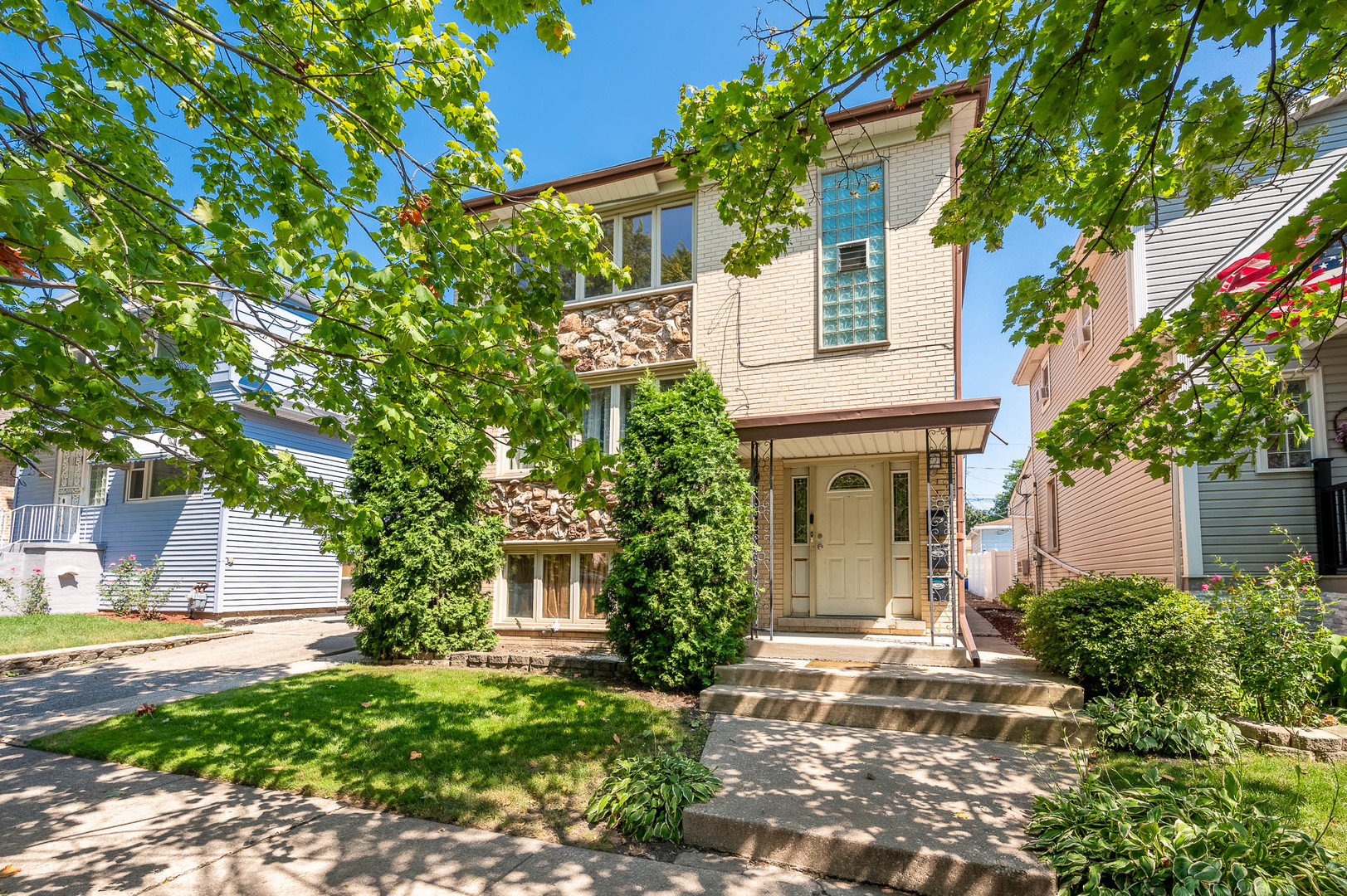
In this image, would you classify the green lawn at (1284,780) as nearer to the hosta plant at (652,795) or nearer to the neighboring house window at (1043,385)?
the hosta plant at (652,795)

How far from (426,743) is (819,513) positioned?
20.2ft

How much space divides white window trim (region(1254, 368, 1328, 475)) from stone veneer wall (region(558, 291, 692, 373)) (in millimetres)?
7729

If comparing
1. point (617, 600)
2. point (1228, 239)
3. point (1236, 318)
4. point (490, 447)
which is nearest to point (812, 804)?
point (490, 447)

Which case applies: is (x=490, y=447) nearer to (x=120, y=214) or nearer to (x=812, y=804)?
(x=120, y=214)

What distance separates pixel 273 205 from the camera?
4.67 metres

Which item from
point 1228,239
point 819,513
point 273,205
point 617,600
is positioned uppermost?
point 1228,239

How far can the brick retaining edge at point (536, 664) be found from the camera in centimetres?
787

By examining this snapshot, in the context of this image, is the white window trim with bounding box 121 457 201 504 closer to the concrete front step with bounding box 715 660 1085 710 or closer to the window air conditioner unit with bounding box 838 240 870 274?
the concrete front step with bounding box 715 660 1085 710

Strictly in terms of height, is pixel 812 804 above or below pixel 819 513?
below

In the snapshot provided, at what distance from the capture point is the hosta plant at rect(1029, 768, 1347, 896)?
2.93 m

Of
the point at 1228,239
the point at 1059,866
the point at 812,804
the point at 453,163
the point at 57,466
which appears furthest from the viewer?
the point at 57,466

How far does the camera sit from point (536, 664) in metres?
8.22

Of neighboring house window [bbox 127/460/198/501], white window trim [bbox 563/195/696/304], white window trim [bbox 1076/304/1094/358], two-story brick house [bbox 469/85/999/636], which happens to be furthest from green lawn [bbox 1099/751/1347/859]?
neighboring house window [bbox 127/460/198/501]

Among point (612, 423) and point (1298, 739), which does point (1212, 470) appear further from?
point (612, 423)
